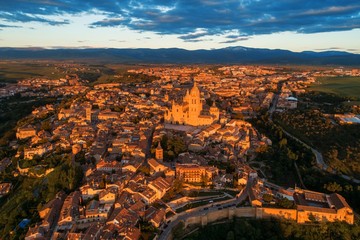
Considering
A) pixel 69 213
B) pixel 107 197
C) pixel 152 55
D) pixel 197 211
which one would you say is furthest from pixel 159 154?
pixel 152 55

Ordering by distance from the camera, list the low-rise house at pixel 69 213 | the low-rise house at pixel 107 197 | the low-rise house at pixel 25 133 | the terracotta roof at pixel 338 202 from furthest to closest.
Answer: the low-rise house at pixel 25 133 → the low-rise house at pixel 107 197 → the terracotta roof at pixel 338 202 → the low-rise house at pixel 69 213

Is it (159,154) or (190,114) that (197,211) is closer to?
(159,154)

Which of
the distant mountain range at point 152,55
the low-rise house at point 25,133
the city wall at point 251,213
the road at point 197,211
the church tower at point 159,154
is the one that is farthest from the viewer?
the distant mountain range at point 152,55

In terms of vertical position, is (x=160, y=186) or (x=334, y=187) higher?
(x=160, y=186)

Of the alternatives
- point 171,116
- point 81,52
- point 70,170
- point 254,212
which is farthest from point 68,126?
point 81,52

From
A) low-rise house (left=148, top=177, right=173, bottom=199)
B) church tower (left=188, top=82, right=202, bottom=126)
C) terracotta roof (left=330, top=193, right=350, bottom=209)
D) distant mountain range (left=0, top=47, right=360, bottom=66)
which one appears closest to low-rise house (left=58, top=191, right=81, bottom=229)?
low-rise house (left=148, top=177, right=173, bottom=199)

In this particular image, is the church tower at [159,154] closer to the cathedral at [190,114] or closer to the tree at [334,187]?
the cathedral at [190,114]

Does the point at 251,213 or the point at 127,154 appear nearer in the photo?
the point at 251,213

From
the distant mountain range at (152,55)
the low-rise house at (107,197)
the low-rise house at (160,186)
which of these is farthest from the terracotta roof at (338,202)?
the distant mountain range at (152,55)

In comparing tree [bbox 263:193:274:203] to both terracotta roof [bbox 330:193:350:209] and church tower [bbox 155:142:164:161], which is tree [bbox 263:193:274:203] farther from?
church tower [bbox 155:142:164:161]

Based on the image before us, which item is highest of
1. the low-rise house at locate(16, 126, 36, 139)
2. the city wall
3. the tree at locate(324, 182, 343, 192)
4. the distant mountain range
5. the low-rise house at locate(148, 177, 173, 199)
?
the low-rise house at locate(148, 177, 173, 199)

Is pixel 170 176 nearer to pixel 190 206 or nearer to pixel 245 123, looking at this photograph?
pixel 190 206

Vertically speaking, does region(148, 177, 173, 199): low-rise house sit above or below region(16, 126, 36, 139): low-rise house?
above
